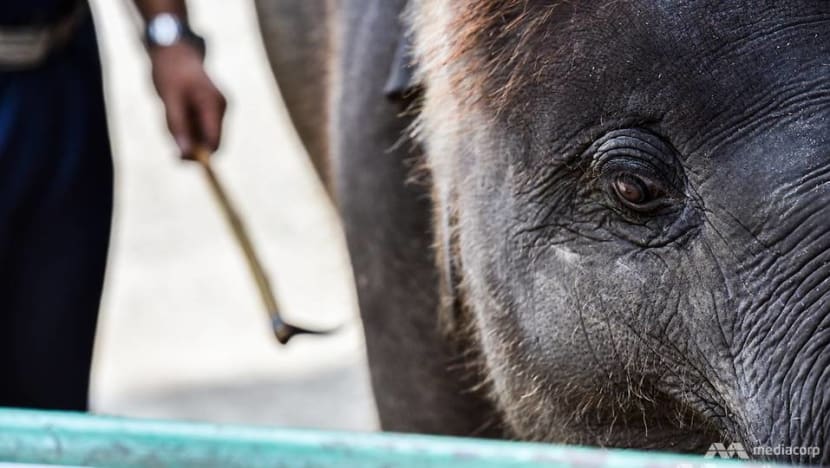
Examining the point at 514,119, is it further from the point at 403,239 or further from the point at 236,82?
the point at 236,82

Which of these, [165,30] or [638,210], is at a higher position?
[638,210]

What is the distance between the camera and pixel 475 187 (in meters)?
2.13

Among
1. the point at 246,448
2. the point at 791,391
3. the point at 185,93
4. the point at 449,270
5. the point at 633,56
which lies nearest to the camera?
the point at 246,448

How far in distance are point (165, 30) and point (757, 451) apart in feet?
4.75

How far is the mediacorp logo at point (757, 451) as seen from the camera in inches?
65.5

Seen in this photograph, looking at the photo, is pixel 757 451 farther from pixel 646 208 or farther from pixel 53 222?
pixel 53 222

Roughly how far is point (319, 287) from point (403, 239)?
249cm

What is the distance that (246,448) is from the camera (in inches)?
52.1

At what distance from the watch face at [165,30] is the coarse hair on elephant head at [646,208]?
0.65 m

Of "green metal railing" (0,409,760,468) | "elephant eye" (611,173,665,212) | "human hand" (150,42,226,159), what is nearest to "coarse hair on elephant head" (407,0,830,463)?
"elephant eye" (611,173,665,212)

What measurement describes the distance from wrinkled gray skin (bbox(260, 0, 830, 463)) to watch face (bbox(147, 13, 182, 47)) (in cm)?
53

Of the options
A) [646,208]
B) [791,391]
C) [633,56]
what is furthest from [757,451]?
[633,56]

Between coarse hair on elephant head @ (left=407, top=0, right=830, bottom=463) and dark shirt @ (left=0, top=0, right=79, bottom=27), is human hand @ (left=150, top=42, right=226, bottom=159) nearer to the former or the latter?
dark shirt @ (left=0, top=0, right=79, bottom=27)

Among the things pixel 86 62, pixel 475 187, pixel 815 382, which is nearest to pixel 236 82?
pixel 86 62
